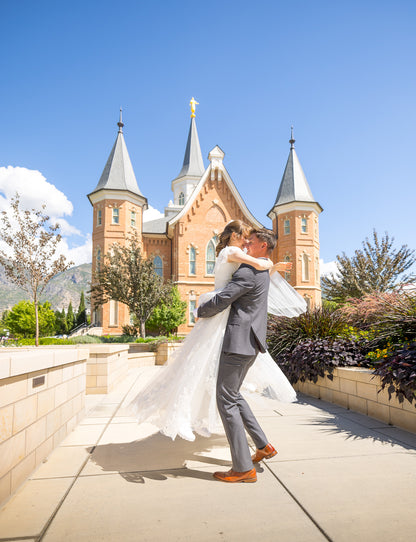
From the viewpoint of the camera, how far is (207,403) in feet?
10.6

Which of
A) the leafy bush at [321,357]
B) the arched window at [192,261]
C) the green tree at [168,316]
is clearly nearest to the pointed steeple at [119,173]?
the arched window at [192,261]

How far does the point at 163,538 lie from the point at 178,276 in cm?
2571

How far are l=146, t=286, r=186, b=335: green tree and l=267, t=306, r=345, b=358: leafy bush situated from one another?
56.2 feet

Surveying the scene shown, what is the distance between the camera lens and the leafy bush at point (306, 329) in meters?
6.59

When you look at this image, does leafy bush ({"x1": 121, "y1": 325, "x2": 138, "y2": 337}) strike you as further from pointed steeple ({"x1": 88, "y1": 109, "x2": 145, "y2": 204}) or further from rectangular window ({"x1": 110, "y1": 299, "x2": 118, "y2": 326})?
pointed steeple ({"x1": 88, "y1": 109, "x2": 145, "y2": 204})

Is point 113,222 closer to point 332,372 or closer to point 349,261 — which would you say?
point 349,261

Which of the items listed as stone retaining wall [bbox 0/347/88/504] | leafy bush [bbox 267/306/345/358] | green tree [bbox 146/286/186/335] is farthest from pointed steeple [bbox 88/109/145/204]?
stone retaining wall [bbox 0/347/88/504]

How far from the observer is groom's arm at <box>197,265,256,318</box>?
9.51ft

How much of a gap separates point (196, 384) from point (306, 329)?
4.31m

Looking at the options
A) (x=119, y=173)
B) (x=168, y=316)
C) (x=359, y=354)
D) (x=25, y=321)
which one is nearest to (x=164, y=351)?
(x=359, y=354)

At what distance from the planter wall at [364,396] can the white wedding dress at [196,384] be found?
175cm

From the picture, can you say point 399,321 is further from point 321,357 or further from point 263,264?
point 263,264

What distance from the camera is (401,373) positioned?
3.89 metres

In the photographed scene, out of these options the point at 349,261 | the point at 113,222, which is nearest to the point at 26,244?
the point at 113,222
